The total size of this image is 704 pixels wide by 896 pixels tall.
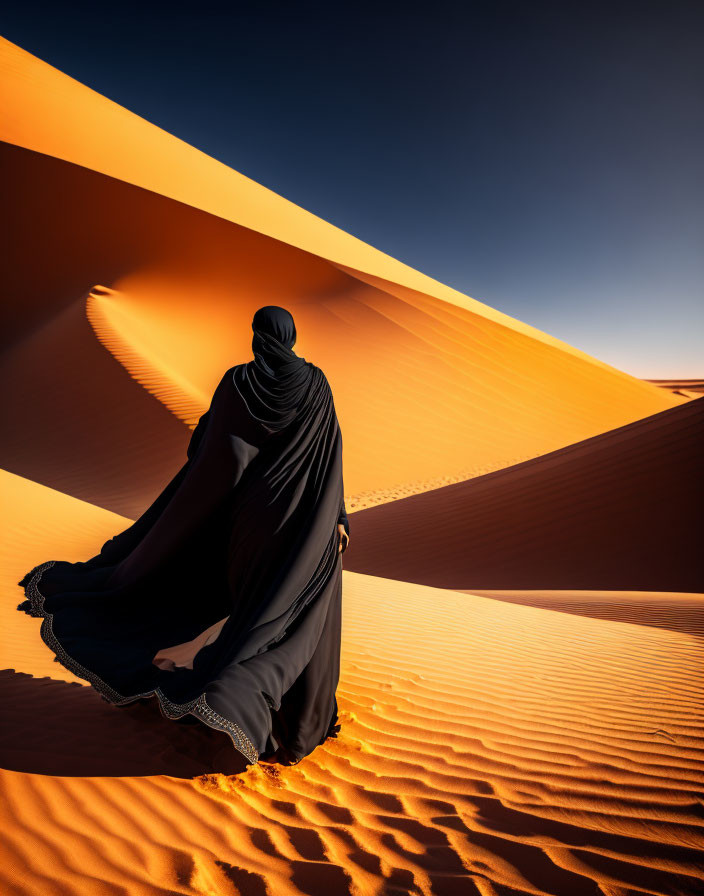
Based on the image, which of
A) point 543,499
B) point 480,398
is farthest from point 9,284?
point 543,499

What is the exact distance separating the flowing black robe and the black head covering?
49 mm

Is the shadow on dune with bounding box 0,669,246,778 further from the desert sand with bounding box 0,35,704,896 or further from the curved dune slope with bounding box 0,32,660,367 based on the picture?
the curved dune slope with bounding box 0,32,660,367

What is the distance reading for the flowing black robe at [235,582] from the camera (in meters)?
2.48

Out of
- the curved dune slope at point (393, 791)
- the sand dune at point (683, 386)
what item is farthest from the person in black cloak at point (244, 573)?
the sand dune at point (683, 386)

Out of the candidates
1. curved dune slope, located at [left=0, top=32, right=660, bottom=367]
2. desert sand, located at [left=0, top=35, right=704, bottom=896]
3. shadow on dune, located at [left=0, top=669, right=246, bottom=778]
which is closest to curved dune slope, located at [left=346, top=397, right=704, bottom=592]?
desert sand, located at [left=0, top=35, right=704, bottom=896]

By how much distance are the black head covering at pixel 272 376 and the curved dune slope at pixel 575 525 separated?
647 centimetres

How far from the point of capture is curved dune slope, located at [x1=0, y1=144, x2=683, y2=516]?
15.2m

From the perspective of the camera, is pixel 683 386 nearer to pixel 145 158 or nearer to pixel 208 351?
pixel 208 351

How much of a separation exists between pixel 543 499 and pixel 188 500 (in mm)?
8030

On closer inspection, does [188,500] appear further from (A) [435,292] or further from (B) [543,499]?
(A) [435,292]

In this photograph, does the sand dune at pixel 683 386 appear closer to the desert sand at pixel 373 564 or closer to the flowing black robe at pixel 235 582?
the desert sand at pixel 373 564

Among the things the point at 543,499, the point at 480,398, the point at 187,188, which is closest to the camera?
the point at 543,499

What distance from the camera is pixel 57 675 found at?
376 centimetres

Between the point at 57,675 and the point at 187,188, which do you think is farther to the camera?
the point at 187,188
